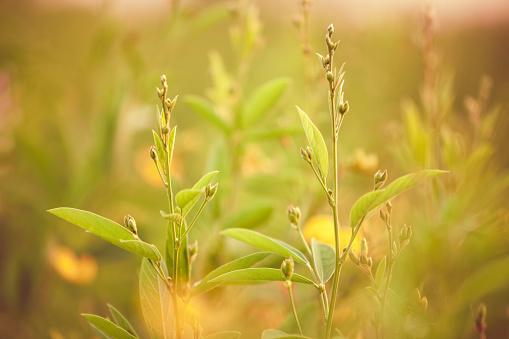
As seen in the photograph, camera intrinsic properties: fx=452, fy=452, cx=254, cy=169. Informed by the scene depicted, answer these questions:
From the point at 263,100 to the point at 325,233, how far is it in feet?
0.46

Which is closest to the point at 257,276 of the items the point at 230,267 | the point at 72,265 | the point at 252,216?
the point at 230,267

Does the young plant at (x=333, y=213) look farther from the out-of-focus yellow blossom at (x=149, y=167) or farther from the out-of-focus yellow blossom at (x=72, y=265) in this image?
the out-of-focus yellow blossom at (x=149, y=167)

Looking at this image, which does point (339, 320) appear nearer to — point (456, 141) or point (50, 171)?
point (456, 141)

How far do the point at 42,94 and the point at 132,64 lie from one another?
269mm

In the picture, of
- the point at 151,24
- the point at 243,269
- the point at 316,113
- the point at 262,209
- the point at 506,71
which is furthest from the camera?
the point at 151,24

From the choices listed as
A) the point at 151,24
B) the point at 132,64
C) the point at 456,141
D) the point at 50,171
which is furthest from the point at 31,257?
the point at 151,24

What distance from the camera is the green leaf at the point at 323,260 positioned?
0.26 meters

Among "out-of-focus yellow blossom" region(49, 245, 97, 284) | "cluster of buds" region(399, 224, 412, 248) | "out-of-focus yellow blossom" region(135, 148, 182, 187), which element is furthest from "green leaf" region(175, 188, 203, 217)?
"out-of-focus yellow blossom" region(135, 148, 182, 187)

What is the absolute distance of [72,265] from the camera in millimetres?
579

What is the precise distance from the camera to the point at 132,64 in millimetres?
574

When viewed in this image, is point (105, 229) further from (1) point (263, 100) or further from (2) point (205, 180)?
(1) point (263, 100)

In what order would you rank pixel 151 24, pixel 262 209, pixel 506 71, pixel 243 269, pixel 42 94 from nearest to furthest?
pixel 243 269 → pixel 262 209 → pixel 42 94 → pixel 506 71 → pixel 151 24

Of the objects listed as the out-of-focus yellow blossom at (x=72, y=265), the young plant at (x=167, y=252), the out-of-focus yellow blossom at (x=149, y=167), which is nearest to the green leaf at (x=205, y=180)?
the young plant at (x=167, y=252)

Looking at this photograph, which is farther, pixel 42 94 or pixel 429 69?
pixel 42 94
